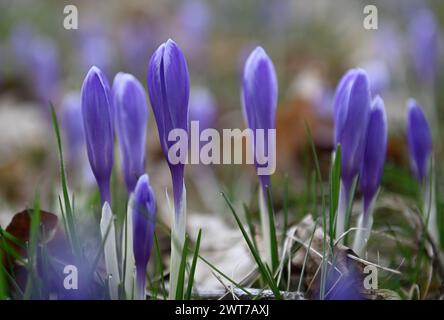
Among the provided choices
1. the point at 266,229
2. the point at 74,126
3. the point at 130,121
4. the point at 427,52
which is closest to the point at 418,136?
the point at 266,229

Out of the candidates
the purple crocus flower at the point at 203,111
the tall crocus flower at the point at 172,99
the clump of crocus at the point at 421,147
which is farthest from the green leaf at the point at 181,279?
the purple crocus flower at the point at 203,111

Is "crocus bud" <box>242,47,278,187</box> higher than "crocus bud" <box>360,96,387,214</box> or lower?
higher

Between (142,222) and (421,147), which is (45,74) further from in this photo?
(142,222)

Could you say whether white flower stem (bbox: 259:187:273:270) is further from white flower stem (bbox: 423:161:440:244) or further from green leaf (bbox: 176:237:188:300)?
white flower stem (bbox: 423:161:440:244)

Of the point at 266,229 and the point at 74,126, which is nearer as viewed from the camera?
the point at 266,229

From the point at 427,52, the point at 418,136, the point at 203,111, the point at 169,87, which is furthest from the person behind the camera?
the point at 427,52

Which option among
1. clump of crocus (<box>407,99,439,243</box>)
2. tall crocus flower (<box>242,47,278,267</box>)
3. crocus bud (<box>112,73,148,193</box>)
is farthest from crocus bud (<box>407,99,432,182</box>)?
crocus bud (<box>112,73,148,193</box>)

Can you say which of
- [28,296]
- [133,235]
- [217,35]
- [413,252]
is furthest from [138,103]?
[217,35]

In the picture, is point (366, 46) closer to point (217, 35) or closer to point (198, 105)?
point (217, 35)
